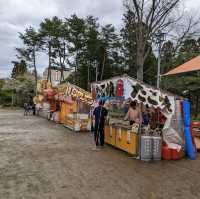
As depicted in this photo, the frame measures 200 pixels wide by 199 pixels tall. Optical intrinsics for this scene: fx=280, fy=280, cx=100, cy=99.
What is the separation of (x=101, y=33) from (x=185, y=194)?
3605 centimetres

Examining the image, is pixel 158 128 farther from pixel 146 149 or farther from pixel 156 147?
pixel 146 149

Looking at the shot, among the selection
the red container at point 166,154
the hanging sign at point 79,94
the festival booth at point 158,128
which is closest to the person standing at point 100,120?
the festival booth at point 158,128

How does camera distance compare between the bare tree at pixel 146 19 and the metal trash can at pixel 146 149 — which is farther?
the bare tree at pixel 146 19

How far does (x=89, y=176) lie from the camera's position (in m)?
6.36

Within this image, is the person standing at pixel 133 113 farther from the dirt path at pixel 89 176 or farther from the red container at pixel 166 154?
the red container at pixel 166 154

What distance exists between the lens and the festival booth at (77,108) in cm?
1501

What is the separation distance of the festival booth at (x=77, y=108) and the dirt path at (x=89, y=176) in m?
5.29

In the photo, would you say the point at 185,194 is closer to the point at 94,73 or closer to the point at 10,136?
the point at 10,136

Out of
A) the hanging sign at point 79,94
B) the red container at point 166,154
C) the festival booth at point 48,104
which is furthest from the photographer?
the festival booth at point 48,104

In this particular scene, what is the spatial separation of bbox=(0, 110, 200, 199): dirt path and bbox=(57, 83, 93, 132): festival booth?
5.29 m

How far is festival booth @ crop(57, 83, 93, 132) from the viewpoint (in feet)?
49.2

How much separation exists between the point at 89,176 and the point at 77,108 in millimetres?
9215

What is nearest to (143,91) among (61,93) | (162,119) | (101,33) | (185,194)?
(162,119)

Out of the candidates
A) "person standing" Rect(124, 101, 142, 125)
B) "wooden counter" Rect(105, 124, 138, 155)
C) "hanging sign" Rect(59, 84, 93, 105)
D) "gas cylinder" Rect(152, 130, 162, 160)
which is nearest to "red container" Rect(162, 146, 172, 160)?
"gas cylinder" Rect(152, 130, 162, 160)
